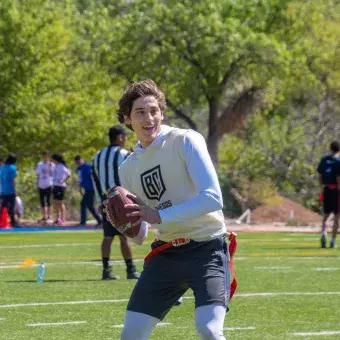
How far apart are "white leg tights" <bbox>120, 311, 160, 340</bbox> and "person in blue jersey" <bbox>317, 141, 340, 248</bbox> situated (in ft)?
46.6

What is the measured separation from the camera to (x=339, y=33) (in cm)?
4175

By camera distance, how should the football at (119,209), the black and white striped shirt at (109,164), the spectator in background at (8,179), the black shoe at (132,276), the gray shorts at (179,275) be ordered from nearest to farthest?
the football at (119,209) < the gray shorts at (179,275) < the black and white striped shirt at (109,164) < the black shoe at (132,276) < the spectator in background at (8,179)

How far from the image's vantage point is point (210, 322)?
249 inches

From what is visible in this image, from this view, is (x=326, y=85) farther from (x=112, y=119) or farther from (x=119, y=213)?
(x=119, y=213)

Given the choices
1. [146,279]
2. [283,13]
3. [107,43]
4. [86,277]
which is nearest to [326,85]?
[283,13]

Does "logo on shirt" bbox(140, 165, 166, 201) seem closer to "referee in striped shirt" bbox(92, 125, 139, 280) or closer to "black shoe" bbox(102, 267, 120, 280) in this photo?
"referee in striped shirt" bbox(92, 125, 139, 280)

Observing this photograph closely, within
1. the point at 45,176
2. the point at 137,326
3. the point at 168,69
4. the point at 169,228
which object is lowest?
the point at 137,326

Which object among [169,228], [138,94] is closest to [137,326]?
[169,228]

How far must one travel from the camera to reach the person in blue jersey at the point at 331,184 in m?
20.6

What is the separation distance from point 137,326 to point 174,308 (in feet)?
17.7

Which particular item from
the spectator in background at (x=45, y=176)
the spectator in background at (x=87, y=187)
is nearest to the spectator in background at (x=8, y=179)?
the spectator in background at (x=87, y=187)

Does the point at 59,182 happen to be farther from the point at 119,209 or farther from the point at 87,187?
the point at 119,209

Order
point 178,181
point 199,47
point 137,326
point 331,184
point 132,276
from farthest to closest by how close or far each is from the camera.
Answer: point 199,47, point 331,184, point 132,276, point 178,181, point 137,326

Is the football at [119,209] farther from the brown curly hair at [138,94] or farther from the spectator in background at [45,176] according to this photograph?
the spectator in background at [45,176]
